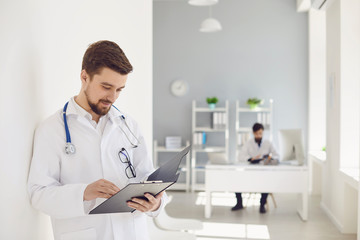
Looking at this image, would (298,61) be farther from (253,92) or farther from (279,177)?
(279,177)

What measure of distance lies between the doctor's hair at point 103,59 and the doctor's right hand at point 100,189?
0.44 m

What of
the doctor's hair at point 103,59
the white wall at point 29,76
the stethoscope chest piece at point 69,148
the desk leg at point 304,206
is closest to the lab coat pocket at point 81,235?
the white wall at point 29,76

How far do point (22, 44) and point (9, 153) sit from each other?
0.40 meters

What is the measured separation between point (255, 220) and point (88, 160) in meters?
5.54

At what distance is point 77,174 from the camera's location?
1851 millimetres

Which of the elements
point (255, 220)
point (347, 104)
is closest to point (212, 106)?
point (255, 220)

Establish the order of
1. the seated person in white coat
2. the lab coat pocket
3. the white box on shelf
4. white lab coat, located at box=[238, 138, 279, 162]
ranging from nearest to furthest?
the lab coat pocket, the seated person in white coat, white lab coat, located at box=[238, 138, 279, 162], the white box on shelf

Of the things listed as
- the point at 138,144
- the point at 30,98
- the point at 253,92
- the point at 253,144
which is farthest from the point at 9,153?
the point at 253,92

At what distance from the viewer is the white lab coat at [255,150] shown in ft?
26.0

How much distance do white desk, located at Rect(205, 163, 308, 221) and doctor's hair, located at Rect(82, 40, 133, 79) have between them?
5523 millimetres

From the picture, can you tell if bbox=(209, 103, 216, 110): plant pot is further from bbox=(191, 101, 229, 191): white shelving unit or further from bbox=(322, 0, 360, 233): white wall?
bbox=(322, 0, 360, 233): white wall

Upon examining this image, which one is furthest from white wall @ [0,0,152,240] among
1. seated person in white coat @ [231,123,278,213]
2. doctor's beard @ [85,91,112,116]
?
seated person in white coat @ [231,123,278,213]

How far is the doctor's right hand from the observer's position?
1.69 meters

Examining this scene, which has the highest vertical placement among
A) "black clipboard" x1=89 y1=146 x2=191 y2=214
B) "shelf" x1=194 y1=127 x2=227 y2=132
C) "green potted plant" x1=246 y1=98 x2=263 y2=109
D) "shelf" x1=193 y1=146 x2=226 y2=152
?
"green potted plant" x1=246 y1=98 x2=263 y2=109
